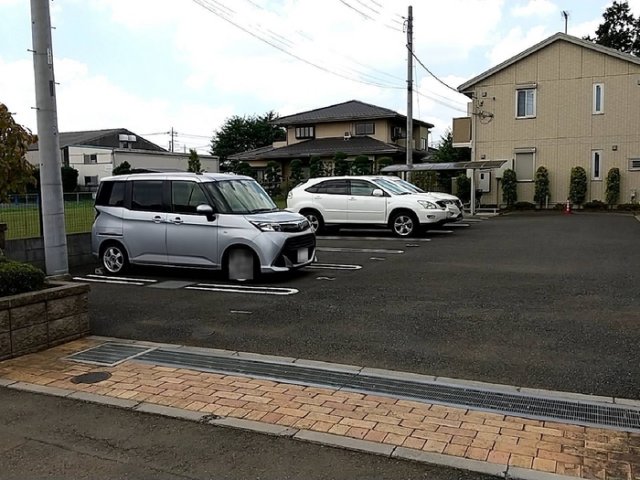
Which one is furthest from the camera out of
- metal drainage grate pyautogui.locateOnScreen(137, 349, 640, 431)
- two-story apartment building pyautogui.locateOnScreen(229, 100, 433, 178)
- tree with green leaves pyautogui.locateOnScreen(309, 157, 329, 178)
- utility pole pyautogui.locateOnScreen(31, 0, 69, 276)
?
two-story apartment building pyautogui.locateOnScreen(229, 100, 433, 178)

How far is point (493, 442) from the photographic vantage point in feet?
12.2

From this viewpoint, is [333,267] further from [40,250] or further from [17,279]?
[17,279]

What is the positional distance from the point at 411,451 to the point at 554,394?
158 centimetres

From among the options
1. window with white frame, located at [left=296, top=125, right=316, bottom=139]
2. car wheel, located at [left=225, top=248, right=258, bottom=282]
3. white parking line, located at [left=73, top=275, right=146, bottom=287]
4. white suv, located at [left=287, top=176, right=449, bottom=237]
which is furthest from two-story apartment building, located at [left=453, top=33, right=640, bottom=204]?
white parking line, located at [left=73, top=275, right=146, bottom=287]

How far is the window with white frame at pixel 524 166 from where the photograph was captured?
28.2 meters

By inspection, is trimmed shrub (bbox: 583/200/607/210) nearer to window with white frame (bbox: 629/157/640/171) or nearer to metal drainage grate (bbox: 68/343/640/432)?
window with white frame (bbox: 629/157/640/171)

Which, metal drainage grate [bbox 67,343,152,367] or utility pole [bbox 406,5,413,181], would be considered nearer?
metal drainage grate [bbox 67,343,152,367]

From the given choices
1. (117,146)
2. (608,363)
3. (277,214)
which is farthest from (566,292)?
(117,146)

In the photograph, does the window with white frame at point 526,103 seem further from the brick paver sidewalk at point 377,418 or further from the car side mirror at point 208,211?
the brick paver sidewalk at point 377,418

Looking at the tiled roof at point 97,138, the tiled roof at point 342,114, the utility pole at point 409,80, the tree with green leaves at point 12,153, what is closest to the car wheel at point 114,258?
the tree with green leaves at point 12,153

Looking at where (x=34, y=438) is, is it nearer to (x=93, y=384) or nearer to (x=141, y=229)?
(x=93, y=384)

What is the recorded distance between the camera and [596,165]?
27203 mm

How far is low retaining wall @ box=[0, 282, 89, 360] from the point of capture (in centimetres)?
564

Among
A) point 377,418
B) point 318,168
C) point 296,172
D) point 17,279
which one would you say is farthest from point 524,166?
point 377,418
